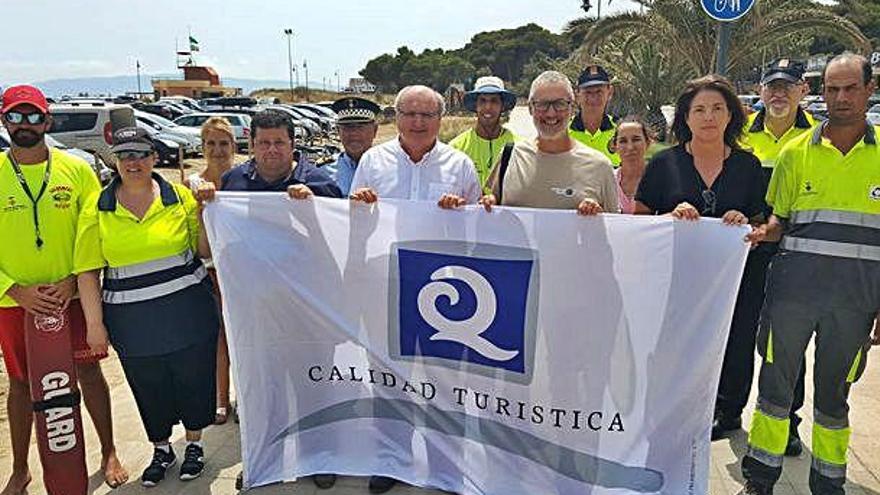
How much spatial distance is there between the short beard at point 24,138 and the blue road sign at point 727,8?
14.6 ft

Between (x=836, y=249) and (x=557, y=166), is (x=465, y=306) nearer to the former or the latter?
(x=557, y=166)

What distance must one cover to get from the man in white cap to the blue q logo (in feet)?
4.49

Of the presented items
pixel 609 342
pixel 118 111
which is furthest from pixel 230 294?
pixel 118 111

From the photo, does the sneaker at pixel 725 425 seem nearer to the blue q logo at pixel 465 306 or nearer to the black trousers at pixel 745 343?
the black trousers at pixel 745 343

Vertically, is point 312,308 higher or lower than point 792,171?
lower

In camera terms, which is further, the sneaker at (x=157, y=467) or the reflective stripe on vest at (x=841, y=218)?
the sneaker at (x=157, y=467)

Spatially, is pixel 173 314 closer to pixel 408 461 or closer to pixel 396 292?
pixel 396 292

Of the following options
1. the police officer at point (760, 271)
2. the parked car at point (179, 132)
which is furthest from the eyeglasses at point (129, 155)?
the parked car at point (179, 132)

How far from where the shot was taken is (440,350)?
3291 mm

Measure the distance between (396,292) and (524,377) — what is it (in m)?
0.73

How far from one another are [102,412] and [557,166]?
268 cm

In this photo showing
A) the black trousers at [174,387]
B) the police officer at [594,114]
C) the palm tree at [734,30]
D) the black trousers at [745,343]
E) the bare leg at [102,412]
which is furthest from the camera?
the palm tree at [734,30]

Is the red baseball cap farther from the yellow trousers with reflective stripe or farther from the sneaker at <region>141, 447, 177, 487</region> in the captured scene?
the yellow trousers with reflective stripe

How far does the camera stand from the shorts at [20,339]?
3291mm
